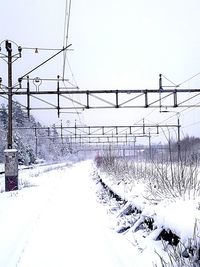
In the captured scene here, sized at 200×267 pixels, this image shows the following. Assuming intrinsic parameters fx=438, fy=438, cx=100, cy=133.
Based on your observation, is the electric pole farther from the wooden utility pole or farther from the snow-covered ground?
the snow-covered ground

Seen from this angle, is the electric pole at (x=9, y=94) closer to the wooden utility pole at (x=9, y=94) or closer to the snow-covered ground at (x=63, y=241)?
the wooden utility pole at (x=9, y=94)

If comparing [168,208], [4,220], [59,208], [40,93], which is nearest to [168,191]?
[168,208]

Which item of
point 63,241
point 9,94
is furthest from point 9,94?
point 63,241

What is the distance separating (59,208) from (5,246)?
244 inches

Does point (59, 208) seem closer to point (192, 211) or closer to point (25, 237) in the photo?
point (25, 237)

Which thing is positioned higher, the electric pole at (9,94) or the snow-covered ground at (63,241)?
the electric pole at (9,94)

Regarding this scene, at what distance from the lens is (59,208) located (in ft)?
48.1

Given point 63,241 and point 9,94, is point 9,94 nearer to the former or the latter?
point 9,94

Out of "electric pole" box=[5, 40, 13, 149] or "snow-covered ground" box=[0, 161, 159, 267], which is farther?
"electric pole" box=[5, 40, 13, 149]

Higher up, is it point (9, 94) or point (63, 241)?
point (9, 94)

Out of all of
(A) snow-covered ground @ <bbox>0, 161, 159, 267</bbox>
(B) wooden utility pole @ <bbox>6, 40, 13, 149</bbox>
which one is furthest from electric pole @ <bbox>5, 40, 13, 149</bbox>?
(A) snow-covered ground @ <bbox>0, 161, 159, 267</bbox>

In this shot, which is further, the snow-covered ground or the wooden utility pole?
the wooden utility pole

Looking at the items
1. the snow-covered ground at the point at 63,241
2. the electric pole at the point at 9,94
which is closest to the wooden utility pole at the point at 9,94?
the electric pole at the point at 9,94

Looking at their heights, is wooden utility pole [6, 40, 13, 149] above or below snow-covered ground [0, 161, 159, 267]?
above
